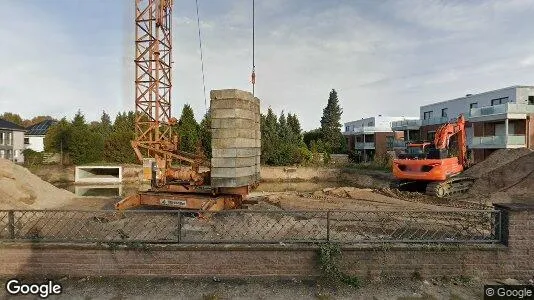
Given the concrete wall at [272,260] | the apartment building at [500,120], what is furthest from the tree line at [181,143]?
the concrete wall at [272,260]

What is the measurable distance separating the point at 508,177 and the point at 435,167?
436 cm

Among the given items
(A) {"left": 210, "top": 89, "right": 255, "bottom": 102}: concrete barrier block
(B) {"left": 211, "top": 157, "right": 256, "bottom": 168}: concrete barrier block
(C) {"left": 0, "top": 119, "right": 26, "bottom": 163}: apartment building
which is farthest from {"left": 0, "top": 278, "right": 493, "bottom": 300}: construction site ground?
(C) {"left": 0, "top": 119, "right": 26, "bottom": 163}: apartment building

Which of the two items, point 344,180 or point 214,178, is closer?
point 214,178

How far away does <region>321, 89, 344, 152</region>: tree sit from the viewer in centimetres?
4731

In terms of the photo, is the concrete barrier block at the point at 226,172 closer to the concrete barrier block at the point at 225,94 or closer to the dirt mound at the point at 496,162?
the concrete barrier block at the point at 225,94

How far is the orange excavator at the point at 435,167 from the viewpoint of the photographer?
16.1 metres

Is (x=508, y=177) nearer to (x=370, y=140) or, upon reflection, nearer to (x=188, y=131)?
(x=188, y=131)

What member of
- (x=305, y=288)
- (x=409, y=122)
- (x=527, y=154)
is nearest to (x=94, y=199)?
(x=305, y=288)

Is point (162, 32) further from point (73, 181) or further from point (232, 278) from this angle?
point (232, 278)

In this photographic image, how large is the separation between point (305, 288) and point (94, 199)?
13315mm

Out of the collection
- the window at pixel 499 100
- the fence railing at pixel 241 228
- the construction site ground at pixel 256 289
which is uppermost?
the window at pixel 499 100

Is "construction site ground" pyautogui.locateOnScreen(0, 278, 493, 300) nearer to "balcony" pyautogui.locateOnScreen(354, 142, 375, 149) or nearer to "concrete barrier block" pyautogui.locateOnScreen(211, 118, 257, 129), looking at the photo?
"concrete barrier block" pyautogui.locateOnScreen(211, 118, 257, 129)

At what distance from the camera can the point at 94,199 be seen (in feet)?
49.9

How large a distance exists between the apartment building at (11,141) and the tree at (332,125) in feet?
137
